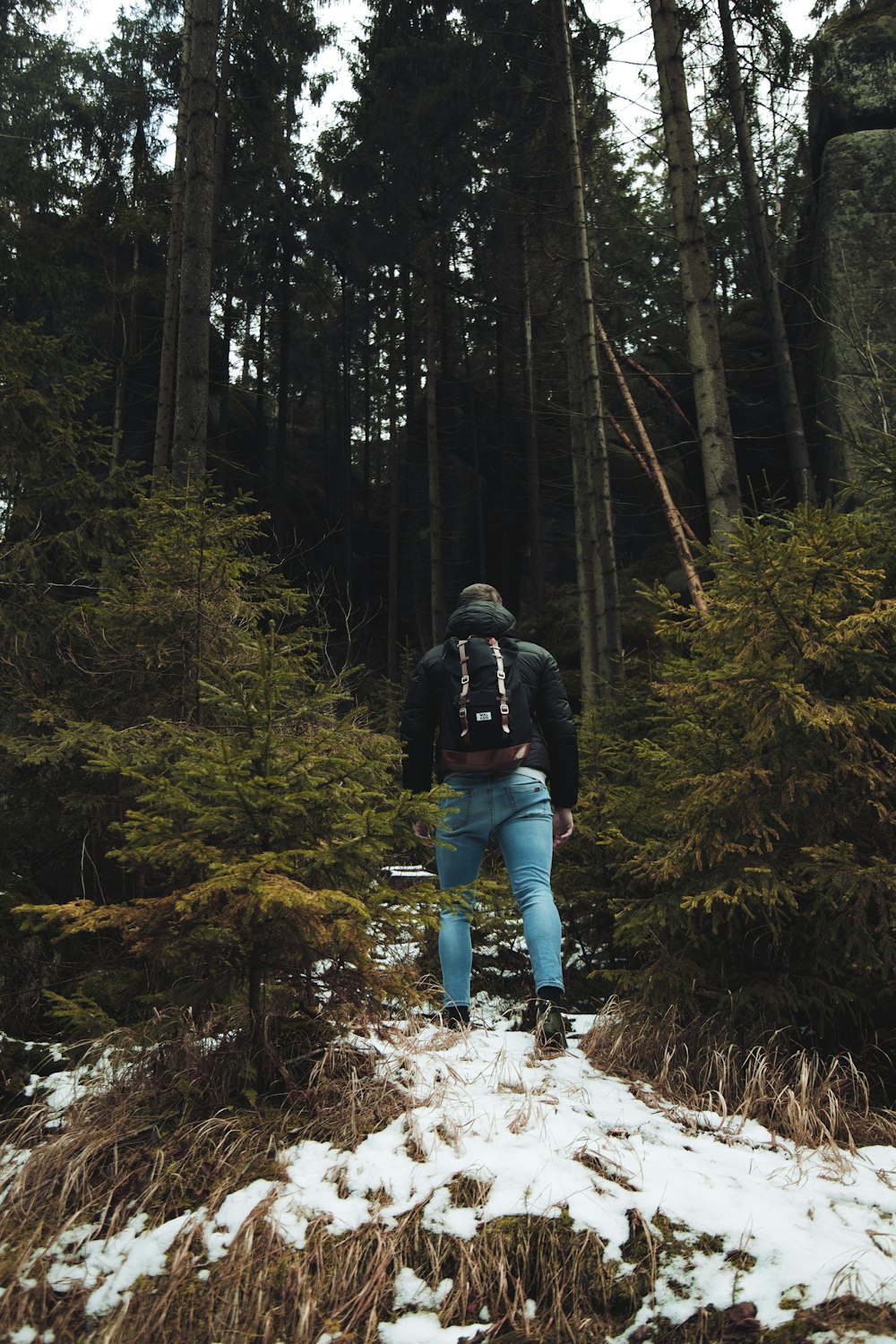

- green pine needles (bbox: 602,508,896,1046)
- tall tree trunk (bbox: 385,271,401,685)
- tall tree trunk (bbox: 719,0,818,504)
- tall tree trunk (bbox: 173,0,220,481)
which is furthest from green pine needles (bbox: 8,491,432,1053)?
tall tree trunk (bbox: 385,271,401,685)

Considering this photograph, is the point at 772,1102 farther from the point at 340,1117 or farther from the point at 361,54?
the point at 361,54

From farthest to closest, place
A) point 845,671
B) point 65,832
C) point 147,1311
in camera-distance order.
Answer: point 65,832, point 845,671, point 147,1311

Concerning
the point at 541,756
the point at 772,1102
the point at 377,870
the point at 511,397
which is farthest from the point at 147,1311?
the point at 511,397

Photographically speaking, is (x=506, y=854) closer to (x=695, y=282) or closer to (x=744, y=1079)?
(x=744, y=1079)

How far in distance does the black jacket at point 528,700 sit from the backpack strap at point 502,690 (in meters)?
0.10

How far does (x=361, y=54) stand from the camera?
1747 cm

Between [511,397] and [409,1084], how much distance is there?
23595 mm

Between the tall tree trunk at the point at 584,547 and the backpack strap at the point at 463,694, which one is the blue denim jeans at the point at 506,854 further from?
the tall tree trunk at the point at 584,547

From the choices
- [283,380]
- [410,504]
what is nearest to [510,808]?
[283,380]

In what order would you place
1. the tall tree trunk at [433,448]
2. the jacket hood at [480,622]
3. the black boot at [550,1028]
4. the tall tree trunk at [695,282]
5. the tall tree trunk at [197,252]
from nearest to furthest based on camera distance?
the black boot at [550,1028] < the jacket hood at [480,622] < the tall tree trunk at [695,282] < the tall tree trunk at [197,252] < the tall tree trunk at [433,448]

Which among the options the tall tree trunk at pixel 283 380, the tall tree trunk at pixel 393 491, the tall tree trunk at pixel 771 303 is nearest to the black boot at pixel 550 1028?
the tall tree trunk at pixel 771 303

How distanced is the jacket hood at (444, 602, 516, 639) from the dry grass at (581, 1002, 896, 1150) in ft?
5.71

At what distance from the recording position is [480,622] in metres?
3.90

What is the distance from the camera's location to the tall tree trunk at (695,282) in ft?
21.6
